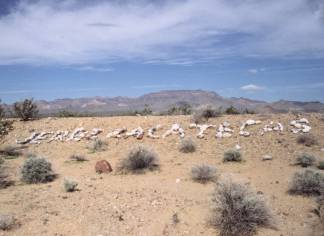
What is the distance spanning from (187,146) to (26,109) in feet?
40.9

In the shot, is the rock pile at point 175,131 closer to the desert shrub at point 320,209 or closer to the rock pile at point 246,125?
the rock pile at point 246,125

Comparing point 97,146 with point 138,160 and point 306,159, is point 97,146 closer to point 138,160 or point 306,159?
point 138,160

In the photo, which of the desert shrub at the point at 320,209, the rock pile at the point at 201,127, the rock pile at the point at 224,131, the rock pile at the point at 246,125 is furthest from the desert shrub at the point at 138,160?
the desert shrub at the point at 320,209

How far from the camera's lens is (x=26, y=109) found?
885 inches

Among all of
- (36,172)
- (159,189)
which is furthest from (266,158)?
(36,172)

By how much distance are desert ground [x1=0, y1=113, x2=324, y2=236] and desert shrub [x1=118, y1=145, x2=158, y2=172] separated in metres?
0.47

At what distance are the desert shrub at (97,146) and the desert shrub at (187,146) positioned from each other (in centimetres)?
377

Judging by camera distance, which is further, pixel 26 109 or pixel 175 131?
pixel 26 109

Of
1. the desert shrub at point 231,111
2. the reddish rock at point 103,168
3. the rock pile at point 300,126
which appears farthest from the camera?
the desert shrub at point 231,111

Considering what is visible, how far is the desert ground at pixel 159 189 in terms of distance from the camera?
7695mm

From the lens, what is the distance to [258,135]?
51.8ft

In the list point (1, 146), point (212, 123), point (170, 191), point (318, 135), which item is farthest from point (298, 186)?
point (1, 146)

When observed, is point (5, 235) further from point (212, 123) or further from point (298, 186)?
point (212, 123)

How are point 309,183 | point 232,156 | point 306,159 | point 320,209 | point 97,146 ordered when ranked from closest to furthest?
point 320,209 → point 309,183 → point 306,159 → point 232,156 → point 97,146
